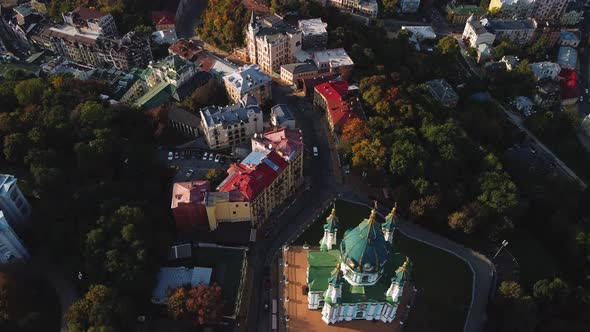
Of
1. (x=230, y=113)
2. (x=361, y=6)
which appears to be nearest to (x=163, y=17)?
(x=230, y=113)

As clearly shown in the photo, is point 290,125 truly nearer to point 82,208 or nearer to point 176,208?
point 176,208

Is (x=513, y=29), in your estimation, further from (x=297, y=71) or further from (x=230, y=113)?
(x=230, y=113)

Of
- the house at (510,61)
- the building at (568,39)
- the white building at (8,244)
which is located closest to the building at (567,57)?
the building at (568,39)

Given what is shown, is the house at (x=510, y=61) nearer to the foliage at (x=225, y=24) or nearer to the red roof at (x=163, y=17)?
the foliage at (x=225, y=24)

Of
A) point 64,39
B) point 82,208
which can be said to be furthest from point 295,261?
point 64,39

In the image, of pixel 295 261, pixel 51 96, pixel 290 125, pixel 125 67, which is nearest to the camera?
pixel 295 261

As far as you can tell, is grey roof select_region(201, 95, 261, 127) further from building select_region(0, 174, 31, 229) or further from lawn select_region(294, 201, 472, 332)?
building select_region(0, 174, 31, 229)
